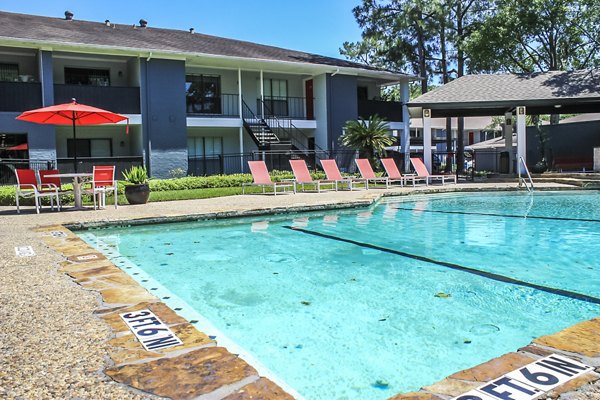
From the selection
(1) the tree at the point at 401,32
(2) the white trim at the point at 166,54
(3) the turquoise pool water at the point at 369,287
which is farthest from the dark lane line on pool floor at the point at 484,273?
(1) the tree at the point at 401,32

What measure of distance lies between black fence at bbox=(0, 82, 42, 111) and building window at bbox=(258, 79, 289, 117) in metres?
9.69

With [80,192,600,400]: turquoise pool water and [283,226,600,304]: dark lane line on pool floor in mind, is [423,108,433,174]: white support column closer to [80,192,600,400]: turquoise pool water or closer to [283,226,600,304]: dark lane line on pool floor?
[80,192,600,400]: turquoise pool water

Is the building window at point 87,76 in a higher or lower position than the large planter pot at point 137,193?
higher

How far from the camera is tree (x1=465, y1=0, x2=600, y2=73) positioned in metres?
23.9

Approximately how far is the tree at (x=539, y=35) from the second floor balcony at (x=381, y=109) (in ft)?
16.0

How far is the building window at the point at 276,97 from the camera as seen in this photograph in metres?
23.5

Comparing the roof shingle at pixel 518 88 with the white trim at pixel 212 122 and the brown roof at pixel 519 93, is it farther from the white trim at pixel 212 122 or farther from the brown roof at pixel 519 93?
the white trim at pixel 212 122

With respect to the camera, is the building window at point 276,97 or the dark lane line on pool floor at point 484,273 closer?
the dark lane line on pool floor at point 484,273

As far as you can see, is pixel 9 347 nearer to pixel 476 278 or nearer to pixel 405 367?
pixel 405 367

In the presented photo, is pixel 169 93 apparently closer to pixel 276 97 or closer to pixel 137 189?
pixel 276 97

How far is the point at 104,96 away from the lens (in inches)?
732

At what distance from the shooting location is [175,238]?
7883 mm

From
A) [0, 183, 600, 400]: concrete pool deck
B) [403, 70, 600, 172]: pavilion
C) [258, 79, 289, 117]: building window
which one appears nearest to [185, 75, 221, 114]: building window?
[258, 79, 289, 117]: building window

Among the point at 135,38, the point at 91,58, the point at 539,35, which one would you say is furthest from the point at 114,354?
the point at 539,35
